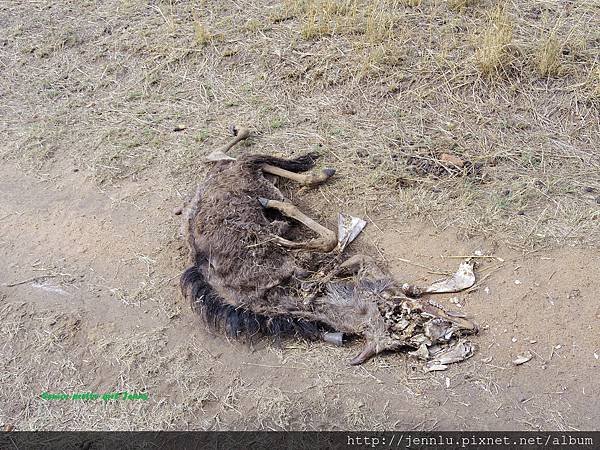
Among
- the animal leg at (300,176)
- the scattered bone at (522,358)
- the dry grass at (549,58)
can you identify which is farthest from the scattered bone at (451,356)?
the dry grass at (549,58)

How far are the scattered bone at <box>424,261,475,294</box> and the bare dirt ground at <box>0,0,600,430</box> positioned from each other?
7cm

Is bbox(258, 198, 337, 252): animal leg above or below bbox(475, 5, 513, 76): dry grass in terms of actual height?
below

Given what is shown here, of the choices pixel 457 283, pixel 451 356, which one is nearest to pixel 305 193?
pixel 457 283

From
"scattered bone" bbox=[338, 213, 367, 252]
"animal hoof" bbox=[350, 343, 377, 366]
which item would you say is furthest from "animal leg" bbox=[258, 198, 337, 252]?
"animal hoof" bbox=[350, 343, 377, 366]

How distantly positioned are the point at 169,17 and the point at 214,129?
1.85 metres

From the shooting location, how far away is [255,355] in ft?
12.0

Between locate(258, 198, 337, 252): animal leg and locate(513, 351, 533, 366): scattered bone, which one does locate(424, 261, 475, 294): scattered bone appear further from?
locate(258, 198, 337, 252): animal leg

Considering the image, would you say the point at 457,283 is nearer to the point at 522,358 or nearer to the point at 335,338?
the point at 522,358

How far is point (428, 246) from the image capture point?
425 cm

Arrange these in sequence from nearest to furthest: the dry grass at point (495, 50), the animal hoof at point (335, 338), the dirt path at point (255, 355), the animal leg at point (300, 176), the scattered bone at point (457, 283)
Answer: the dirt path at point (255, 355), the animal hoof at point (335, 338), the scattered bone at point (457, 283), the animal leg at point (300, 176), the dry grass at point (495, 50)

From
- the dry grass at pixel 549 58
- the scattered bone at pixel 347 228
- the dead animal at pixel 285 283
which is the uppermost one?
the dry grass at pixel 549 58

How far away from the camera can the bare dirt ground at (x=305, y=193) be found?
342 cm

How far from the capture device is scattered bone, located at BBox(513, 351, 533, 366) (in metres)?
3.48

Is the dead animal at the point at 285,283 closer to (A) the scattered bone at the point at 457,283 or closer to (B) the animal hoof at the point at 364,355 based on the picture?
(B) the animal hoof at the point at 364,355
